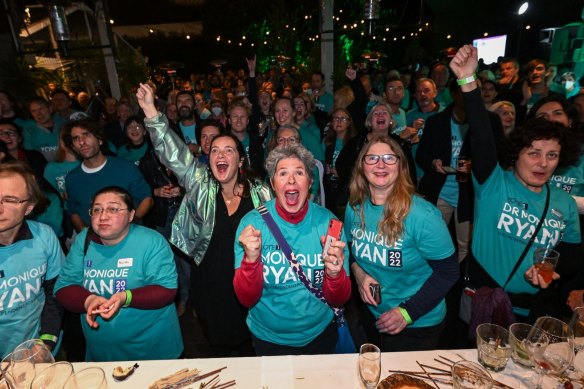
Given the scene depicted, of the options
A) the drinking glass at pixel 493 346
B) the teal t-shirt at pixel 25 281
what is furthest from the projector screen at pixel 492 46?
the teal t-shirt at pixel 25 281

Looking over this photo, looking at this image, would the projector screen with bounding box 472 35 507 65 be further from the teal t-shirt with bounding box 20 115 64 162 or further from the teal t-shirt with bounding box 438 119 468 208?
the teal t-shirt with bounding box 20 115 64 162

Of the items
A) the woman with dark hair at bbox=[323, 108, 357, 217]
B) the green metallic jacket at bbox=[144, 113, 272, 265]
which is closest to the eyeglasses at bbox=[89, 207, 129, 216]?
the green metallic jacket at bbox=[144, 113, 272, 265]

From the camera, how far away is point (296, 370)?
1.71 metres

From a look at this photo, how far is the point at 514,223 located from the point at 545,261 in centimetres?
29

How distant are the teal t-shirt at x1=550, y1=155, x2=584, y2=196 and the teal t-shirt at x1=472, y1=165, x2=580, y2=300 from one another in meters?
1.09

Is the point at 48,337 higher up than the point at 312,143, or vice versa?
the point at 312,143

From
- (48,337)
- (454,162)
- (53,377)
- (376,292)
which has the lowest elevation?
(48,337)

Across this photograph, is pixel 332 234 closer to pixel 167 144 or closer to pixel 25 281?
pixel 167 144

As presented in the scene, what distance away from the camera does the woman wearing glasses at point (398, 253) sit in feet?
6.97

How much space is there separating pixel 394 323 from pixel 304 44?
51.3ft

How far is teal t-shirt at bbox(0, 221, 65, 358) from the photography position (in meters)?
2.08

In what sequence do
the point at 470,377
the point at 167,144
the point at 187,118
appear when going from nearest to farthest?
1. the point at 470,377
2. the point at 167,144
3. the point at 187,118

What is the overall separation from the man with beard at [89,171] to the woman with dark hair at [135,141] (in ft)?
3.17

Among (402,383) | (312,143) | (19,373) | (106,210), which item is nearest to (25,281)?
(106,210)
